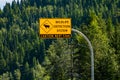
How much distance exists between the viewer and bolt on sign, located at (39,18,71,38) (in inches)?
830

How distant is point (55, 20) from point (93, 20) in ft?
122

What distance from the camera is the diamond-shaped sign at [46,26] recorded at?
69.3 ft

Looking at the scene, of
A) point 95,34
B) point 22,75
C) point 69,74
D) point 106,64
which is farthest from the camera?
point 22,75

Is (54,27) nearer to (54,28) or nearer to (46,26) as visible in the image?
(54,28)

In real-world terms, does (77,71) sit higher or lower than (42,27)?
lower

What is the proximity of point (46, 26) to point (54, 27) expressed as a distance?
353mm

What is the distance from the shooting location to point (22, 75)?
191 m

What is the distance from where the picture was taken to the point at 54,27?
21.1 m

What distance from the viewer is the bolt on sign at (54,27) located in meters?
21.1

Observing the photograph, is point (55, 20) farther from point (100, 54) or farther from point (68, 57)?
point (68, 57)

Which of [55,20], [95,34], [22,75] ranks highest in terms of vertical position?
[55,20]

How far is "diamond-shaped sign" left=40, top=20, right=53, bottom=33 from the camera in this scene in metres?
21.1

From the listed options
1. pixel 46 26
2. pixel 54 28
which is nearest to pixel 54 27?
pixel 54 28

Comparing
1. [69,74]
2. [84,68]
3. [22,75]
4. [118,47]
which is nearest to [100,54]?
[84,68]
